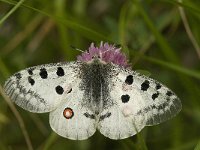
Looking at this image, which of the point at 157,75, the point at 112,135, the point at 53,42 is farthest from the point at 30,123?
the point at 112,135

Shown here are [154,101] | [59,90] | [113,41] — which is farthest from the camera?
[113,41]

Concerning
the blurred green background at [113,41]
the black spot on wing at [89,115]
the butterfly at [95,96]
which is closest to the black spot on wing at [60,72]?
the butterfly at [95,96]

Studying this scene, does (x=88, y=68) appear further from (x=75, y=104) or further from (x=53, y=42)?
(x=53, y=42)

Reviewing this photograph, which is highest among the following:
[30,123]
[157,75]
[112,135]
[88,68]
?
[157,75]

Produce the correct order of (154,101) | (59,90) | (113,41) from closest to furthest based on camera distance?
(154,101)
(59,90)
(113,41)

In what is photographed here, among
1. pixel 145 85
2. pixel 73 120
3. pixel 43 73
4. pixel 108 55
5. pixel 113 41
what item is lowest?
pixel 73 120

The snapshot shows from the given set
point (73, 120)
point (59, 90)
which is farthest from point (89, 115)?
point (59, 90)

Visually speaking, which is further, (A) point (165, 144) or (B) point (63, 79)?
(A) point (165, 144)

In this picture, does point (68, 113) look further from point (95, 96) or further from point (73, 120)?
point (95, 96)
